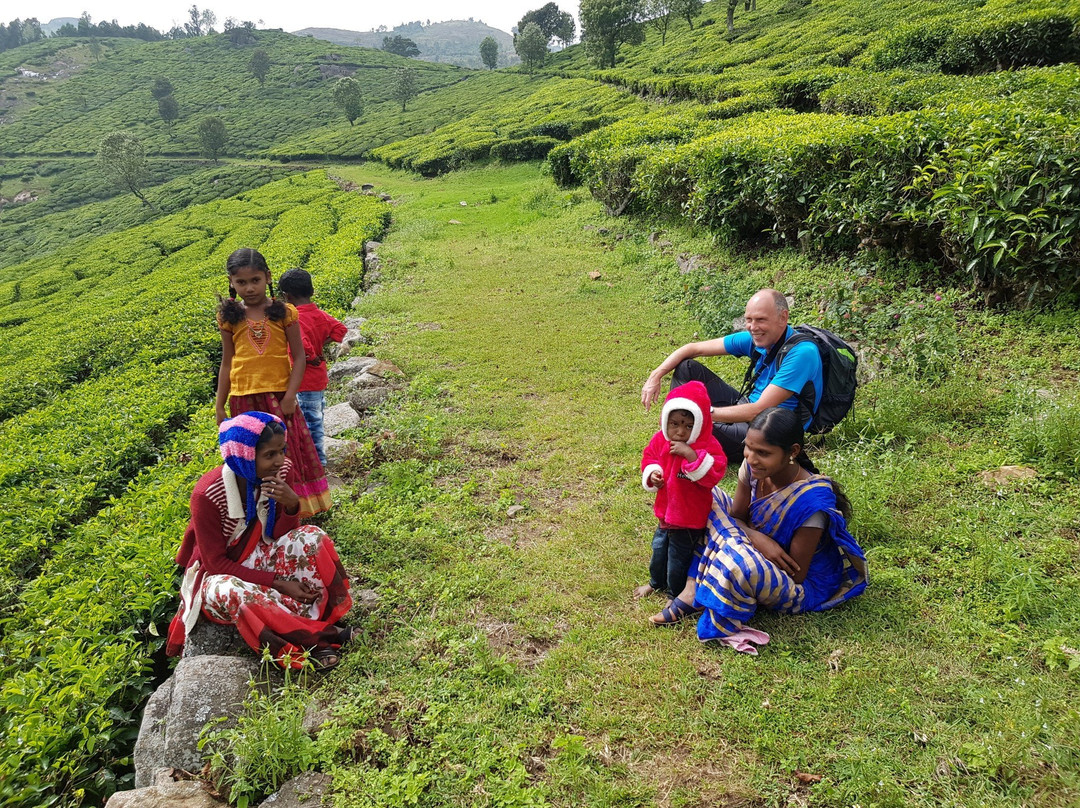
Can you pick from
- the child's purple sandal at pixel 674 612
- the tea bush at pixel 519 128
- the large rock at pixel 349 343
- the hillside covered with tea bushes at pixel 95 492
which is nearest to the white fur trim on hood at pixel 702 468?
the child's purple sandal at pixel 674 612

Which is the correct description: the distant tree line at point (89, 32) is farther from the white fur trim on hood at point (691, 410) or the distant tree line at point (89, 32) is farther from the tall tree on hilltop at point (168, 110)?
the white fur trim on hood at point (691, 410)

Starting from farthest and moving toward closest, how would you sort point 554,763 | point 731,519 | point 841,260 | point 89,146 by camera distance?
point 89,146 < point 841,260 < point 731,519 < point 554,763

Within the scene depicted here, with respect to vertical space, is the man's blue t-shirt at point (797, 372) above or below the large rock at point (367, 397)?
above

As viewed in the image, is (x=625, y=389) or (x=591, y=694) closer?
(x=591, y=694)

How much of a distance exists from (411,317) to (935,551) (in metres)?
8.13

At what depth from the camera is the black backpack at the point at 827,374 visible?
13.3ft

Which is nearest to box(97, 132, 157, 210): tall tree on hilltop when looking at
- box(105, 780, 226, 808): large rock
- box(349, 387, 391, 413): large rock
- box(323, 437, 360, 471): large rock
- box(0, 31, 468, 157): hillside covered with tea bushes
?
box(0, 31, 468, 157): hillside covered with tea bushes

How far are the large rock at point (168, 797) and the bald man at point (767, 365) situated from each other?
336 cm

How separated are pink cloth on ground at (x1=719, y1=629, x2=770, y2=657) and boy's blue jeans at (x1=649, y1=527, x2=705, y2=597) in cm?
46

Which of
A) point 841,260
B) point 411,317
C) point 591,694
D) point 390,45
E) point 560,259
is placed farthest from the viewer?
point 390,45

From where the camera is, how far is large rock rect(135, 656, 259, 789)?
2.83 meters

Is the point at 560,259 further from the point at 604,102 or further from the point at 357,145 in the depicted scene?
the point at 357,145

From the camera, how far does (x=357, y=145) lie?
4394 centimetres

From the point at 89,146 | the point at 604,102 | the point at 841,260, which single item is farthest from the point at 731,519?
the point at 89,146
